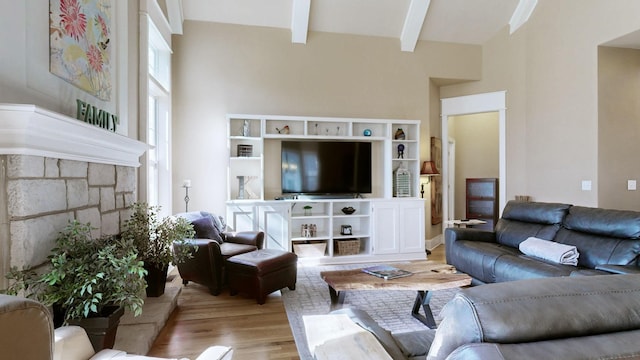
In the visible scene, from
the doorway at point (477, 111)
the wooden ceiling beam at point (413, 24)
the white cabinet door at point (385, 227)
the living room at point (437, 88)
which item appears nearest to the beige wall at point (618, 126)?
the living room at point (437, 88)

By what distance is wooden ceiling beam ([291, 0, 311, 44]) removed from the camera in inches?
191

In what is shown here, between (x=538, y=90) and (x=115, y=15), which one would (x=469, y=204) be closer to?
(x=538, y=90)

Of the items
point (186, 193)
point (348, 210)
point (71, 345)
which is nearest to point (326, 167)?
point (348, 210)

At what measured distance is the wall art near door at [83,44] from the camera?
198 centimetres

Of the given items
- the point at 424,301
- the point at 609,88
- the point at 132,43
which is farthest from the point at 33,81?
the point at 609,88

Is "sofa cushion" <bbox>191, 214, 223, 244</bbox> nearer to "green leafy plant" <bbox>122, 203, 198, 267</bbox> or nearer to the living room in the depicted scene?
the living room

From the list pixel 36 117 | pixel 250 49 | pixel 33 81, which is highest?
pixel 250 49

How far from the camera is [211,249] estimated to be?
355 cm

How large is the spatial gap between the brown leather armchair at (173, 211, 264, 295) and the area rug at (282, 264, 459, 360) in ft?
2.34

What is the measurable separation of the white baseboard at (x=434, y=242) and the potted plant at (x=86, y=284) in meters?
4.92

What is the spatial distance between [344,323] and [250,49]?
4.70m

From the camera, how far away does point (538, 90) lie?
509 cm

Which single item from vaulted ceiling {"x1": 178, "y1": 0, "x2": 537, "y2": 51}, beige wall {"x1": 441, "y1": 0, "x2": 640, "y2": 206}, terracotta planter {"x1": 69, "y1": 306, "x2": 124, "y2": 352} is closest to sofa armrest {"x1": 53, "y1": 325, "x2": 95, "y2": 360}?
terracotta planter {"x1": 69, "y1": 306, "x2": 124, "y2": 352}

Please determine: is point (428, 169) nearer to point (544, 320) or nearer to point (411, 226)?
point (411, 226)
